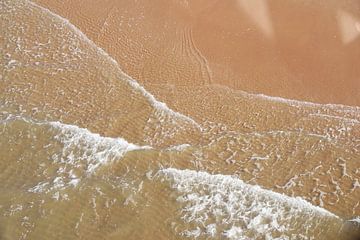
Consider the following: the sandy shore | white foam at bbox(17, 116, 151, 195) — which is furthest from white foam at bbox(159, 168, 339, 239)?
the sandy shore

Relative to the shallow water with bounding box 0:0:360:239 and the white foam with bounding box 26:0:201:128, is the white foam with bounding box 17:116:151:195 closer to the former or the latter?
the shallow water with bounding box 0:0:360:239

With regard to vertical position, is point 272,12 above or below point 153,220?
above

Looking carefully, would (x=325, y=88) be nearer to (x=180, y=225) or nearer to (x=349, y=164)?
(x=349, y=164)

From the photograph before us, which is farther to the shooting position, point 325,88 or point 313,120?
point 325,88

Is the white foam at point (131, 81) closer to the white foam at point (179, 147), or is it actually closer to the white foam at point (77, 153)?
the white foam at point (179, 147)

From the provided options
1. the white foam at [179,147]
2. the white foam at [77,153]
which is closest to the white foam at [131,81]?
the white foam at [179,147]

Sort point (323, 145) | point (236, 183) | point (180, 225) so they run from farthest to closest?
point (323, 145), point (236, 183), point (180, 225)

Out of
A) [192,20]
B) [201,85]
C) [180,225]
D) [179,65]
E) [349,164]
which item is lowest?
[349,164]

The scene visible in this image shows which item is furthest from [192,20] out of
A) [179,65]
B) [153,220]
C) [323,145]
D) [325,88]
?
[153,220]

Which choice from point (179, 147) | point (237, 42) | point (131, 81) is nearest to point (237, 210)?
point (179, 147)

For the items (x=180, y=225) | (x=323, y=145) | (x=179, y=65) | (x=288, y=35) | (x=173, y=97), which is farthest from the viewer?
(x=288, y=35)
